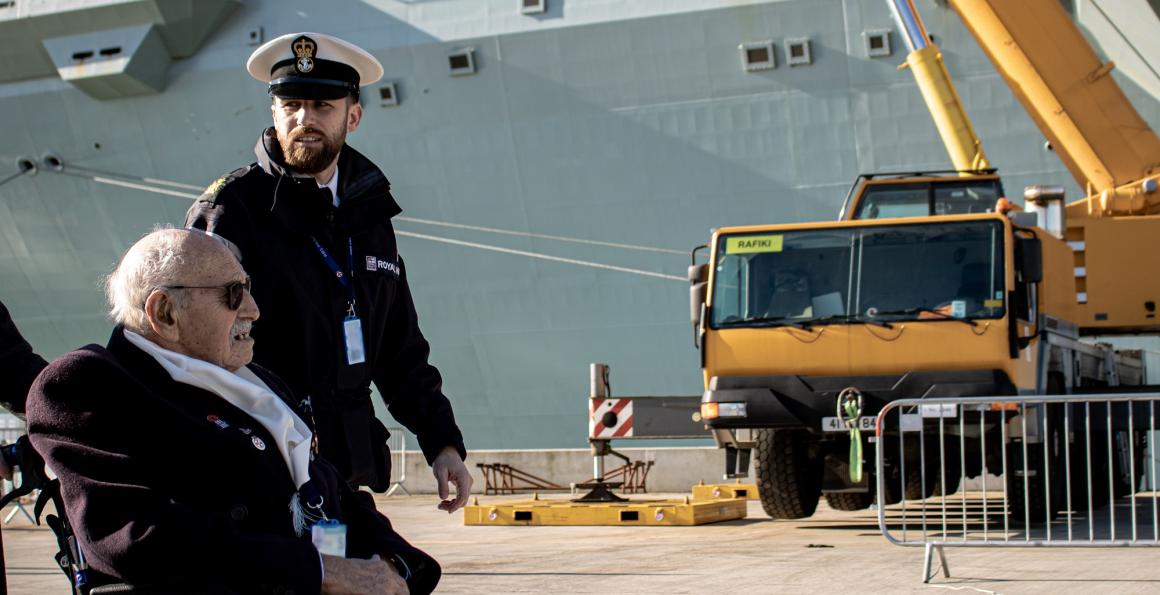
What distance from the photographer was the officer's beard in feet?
11.5

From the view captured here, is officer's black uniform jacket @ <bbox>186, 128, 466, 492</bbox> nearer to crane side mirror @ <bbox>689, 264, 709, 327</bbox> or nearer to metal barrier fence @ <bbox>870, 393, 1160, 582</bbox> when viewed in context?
metal barrier fence @ <bbox>870, 393, 1160, 582</bbox>

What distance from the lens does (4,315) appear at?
3543 mm

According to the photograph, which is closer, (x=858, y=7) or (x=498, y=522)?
(x=498, y=522)

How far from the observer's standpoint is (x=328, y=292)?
3475 mm

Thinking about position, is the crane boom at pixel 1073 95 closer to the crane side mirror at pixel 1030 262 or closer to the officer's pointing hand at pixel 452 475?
the crane side mirror at pixel 1030 262

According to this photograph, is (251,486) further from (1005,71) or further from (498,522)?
(1005,71)

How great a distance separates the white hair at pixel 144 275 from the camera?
107 inches

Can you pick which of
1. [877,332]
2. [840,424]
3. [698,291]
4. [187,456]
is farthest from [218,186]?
[698,291]

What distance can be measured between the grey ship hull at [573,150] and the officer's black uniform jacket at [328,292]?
12992 millimetres

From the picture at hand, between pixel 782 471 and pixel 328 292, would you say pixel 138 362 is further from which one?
pixel 782 471

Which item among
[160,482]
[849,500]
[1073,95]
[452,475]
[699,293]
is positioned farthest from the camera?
[1073,95]

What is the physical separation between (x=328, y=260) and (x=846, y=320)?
23.7ft

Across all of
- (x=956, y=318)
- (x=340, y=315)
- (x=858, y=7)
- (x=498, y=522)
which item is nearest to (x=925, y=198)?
(x=956, y=318)

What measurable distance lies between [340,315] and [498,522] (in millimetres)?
8332
